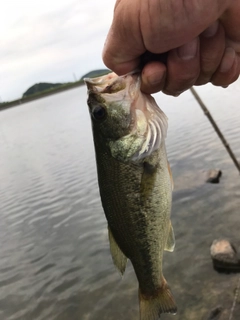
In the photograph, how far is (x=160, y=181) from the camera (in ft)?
10.6

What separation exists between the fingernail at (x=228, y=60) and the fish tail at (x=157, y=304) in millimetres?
2203

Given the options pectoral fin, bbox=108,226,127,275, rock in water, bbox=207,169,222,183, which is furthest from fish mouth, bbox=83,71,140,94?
rock in water, bbox=207,169,222,183

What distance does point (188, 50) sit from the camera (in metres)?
2.30

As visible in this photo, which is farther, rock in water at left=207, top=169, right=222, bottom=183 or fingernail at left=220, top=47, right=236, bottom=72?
rock in water at left=207, top=169, right=222, bottom=183

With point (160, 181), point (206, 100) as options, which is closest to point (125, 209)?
point (160, 181)

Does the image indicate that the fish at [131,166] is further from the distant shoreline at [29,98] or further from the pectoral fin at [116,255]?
the distant shoreline at [29,98]

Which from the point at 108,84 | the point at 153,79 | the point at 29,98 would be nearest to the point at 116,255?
the point at 108,84

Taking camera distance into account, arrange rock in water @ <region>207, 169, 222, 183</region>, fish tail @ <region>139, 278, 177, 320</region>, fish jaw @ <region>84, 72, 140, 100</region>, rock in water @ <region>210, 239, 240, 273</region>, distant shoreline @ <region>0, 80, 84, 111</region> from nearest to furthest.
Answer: fish jaw @ <region>84, 72, 140, 100</region>, fish tail @ <region>139, 278, 177, 320</region>, rock in water @ <region>210, 239, 240, 273</region>, rock in water @ <region>207, 169, 222, 183</region>, distant shoreline @ <region>0, 80, 84, 111</region>

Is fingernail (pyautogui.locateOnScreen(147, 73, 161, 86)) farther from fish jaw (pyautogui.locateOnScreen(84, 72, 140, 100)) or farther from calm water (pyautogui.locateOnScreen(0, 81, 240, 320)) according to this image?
calm water (pyautogui.locateOnScreen(0, 81, 240, 320))

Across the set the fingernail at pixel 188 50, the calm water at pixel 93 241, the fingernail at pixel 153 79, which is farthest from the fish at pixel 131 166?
the calm water at pixel 93 241

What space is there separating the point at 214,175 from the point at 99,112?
12.2 metres

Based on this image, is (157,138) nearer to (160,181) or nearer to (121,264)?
(160,181)

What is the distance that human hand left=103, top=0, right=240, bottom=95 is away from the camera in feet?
6.38

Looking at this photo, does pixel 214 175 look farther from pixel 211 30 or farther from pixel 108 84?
pixel 211 30
